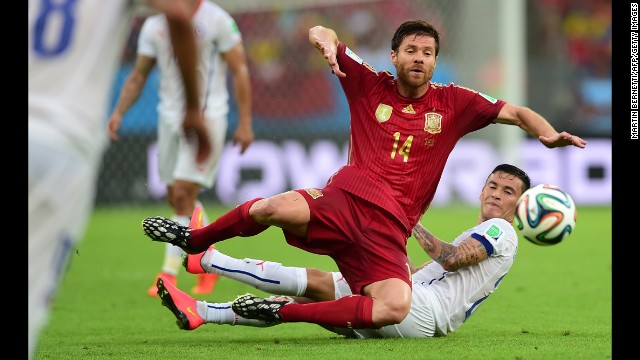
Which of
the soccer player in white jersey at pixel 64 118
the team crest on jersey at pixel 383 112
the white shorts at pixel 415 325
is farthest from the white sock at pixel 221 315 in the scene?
the soccer player in white jersey at pixel 64 118

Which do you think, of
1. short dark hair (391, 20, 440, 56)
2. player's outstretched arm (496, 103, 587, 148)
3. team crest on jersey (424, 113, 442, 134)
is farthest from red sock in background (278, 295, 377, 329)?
short dark hair (391, 20, 440, 56)

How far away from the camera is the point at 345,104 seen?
53.9 ft

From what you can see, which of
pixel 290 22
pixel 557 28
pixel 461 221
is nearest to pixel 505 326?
pixel 461 221

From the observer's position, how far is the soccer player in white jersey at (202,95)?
8305 mm

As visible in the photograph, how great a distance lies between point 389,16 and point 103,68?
48.4 ft

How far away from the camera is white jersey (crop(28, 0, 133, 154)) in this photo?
3.28m

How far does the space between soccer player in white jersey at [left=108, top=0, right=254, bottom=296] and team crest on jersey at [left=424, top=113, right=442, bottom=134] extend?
2.60 metres

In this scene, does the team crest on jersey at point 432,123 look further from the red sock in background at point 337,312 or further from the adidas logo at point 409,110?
the red sock in background at point 337,312

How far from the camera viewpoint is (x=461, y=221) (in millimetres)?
14070

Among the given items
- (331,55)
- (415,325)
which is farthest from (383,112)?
(415,325)

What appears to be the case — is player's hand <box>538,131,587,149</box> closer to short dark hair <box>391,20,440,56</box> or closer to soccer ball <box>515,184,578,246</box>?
soccer ball <box>515,184,578,246</box>

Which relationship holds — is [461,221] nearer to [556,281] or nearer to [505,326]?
[556,281]

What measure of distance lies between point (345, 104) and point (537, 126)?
10.8 m
